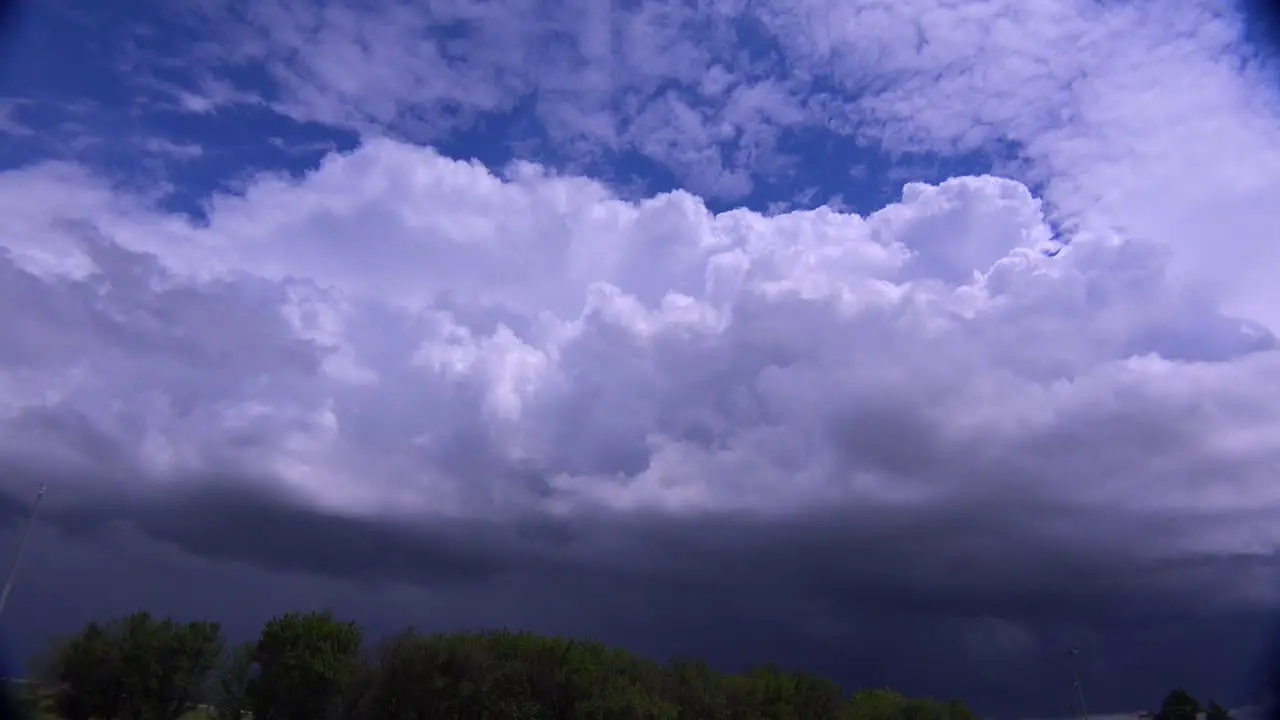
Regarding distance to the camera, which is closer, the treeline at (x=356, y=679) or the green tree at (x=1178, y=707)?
the treeline at (x=356, y=679)

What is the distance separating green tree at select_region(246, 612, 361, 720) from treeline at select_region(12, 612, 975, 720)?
8 centimetres

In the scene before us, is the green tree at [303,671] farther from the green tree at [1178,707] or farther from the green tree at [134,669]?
the green tree at [1178,707]

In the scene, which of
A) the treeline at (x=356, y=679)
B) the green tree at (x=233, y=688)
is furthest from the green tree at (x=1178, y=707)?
the green tree at (x=233, y=688)

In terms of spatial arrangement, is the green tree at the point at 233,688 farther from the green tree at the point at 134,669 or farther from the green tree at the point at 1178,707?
the green tree at the point at 1178,707

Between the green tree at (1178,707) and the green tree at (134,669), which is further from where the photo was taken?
the green tree at (1178,707)

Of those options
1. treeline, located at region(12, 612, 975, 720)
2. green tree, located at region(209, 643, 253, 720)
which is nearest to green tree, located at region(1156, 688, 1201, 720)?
treeline, located at region(12, 612, 975, 720)

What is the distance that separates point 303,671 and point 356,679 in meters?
4.05

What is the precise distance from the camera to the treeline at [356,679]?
7038cm

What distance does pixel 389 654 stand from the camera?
73500 millimetres

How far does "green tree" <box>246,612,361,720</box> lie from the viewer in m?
72.2

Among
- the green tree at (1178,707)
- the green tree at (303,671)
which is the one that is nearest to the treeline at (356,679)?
the green tree at (303,671)

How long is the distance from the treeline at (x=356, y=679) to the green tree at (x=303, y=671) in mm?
75

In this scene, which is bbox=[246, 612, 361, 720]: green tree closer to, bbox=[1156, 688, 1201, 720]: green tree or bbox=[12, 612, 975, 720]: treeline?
bbox=[12, 612, 975, 720]: treeline

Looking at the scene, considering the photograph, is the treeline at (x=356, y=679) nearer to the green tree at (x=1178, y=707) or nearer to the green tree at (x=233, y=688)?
the green tree at (x=233, y=688)
